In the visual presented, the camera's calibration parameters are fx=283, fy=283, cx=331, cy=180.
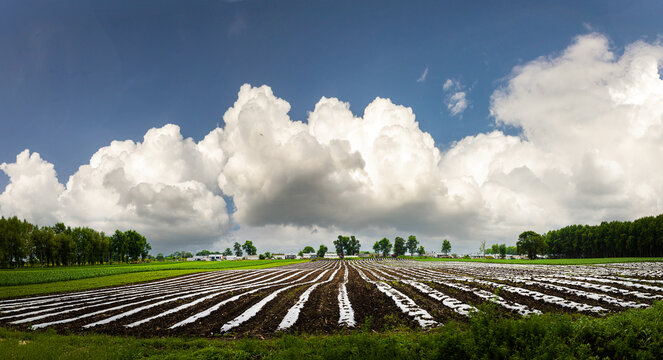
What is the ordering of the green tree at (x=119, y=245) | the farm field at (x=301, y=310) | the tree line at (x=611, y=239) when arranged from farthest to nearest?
the green tree at (x=119, y=245) → the tree line at (x=611, y=239) → the farm field at (x=301, y=310)

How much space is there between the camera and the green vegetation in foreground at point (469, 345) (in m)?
7.88

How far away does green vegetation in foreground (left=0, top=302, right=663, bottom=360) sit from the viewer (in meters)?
7.88

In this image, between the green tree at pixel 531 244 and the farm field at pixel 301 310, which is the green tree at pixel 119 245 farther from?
the green tree at pixel 531 244

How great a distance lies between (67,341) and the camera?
11.9 metres

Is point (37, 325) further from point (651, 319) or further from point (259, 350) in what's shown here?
point (651, 319)

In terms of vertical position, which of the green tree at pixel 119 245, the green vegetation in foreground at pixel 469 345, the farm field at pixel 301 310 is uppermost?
the green vegetation in foreground at pixel 469 345

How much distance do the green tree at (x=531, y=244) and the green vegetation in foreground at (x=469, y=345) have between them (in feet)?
488

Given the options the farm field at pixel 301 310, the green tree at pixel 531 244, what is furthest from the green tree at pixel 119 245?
the green tree at pixel 531 244

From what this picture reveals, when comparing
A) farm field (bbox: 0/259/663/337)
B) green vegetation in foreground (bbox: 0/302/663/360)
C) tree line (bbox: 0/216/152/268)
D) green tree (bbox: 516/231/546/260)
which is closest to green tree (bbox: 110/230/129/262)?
tree line (bbox: 0/216/152/268)

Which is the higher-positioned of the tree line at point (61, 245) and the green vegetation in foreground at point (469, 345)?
the green vegetation in foreground at point (469, 345)

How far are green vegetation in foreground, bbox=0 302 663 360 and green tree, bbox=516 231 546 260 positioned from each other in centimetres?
14863

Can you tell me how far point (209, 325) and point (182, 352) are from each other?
4.45 metres

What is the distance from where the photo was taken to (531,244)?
132 meters

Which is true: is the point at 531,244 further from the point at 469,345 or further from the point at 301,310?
the point at 469,345
